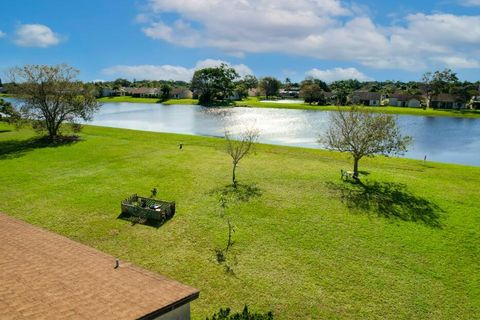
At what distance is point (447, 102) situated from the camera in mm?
143500

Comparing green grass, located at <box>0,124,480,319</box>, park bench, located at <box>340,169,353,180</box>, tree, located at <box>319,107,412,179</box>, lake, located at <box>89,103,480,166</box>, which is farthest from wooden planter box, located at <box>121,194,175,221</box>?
lake, located at <box>89,103,480,166</box>

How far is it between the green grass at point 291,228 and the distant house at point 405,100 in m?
119

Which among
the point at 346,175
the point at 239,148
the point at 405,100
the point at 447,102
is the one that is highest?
the point at 405,100

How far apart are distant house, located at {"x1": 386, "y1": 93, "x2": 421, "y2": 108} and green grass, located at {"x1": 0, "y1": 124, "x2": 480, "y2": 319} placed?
119 meters

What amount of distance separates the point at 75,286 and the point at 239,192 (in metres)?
20.7

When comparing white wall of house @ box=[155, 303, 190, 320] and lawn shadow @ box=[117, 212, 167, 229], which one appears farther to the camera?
lawn shadow @ box=[117, 212, 167, 229]

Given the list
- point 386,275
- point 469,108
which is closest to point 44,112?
point 386,275

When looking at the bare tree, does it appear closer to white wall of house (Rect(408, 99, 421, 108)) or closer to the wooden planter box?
the wooden planter box

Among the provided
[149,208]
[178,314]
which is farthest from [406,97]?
[178,314]

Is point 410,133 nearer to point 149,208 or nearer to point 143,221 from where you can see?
point 149,208

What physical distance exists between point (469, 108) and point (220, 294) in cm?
15995

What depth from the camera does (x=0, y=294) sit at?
1068 cm

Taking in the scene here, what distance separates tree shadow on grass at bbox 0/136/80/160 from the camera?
154ft

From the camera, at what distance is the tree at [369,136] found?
34.0 m
